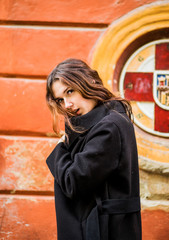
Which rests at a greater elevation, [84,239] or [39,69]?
[39,69]

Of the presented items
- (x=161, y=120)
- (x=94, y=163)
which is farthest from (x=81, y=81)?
(x=161, y=120)

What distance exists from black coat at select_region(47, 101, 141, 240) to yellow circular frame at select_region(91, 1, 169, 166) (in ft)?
3.15

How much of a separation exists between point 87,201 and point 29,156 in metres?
1.17

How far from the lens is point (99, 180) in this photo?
1180mm

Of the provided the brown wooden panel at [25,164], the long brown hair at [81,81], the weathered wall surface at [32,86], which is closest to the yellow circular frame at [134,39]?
the weathered wall surface at [32,86]

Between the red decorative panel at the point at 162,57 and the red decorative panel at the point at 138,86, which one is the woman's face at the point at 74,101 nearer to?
the red decorative panel at the point at 138,86

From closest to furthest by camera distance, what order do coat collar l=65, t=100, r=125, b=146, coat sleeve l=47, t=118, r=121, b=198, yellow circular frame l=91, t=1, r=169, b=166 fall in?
1. coat sleeve l=47, t=118, r=121, b=198
2. coat collar l=65, t=100, r=125, b=146
3. yellow circular frame l=91, t=1, r=169, b=166

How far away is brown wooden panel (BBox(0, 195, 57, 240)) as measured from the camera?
90.0 inches

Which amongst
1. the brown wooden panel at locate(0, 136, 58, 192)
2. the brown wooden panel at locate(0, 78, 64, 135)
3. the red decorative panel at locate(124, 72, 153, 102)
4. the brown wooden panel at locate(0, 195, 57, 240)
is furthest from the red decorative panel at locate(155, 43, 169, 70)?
the brown wooden panel at locate(0, 195, 57, 240)

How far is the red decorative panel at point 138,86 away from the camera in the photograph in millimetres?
2336

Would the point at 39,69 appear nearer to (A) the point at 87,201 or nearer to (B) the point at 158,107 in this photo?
(B) the point at 158,107

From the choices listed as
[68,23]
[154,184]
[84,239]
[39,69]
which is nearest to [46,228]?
[154,184]

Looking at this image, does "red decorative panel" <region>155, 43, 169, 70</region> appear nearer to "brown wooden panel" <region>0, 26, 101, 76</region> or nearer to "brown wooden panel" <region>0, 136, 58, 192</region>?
"brown wooden panel" <region>0, 26, 101, 76</region>

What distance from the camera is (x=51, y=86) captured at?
1460 millimetres
